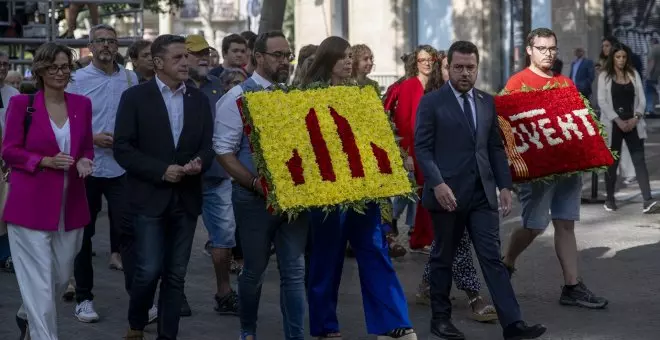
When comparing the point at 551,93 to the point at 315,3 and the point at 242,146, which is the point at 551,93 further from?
the point at 315,3

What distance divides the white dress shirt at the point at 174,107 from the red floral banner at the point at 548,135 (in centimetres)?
238

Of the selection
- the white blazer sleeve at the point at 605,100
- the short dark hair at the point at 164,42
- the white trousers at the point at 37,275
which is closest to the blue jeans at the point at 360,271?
the short dark hair at the point at 164,42

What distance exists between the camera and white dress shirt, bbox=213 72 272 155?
7672mm

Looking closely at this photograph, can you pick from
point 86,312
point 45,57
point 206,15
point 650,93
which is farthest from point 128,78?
point 206,15

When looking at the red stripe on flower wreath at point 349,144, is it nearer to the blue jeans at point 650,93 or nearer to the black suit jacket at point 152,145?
the black suit jacket at point 152,145

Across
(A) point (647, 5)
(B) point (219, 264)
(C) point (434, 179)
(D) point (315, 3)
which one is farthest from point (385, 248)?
(D) point (315, 3)

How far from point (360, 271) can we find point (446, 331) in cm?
72

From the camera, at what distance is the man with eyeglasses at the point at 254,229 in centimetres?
764

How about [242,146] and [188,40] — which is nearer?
[242,146]

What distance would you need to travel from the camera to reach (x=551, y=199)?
959 centimetres

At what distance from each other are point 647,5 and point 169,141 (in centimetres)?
2371

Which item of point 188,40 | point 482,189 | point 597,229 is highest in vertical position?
point 188,40

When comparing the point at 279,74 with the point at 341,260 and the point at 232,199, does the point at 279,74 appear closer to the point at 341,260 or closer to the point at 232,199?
the point at 232,199

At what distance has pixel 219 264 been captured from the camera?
9.64 meters
